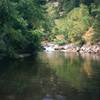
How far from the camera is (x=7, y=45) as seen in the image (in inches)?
2122

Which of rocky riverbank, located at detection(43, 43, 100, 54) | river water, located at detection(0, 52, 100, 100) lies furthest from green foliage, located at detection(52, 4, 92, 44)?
river water, located at detection(0, 52, 100, 100)

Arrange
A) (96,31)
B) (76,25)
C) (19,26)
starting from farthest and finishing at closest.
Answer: (76,25) → (96,31) → (19,26)

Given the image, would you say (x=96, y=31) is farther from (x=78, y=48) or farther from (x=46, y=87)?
(x=46, y=87)

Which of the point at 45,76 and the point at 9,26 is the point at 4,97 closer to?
the point at 45,76

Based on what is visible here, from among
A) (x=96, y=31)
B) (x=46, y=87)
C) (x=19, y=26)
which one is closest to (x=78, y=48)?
(x=96, y=31)

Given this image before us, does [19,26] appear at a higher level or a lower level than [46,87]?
higher

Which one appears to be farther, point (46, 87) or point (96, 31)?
point (96, 31)

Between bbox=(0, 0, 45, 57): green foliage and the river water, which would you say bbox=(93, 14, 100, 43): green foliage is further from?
the river water

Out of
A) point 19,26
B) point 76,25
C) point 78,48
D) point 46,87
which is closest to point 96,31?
point 78,48

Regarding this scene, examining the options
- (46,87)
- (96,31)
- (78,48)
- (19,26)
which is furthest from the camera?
(78,48)

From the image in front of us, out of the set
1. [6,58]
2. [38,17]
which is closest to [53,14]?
[38,17]

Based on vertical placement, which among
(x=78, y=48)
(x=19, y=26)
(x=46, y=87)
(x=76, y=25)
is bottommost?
(x=78, y=48)

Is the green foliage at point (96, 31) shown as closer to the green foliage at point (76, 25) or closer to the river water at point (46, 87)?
the green foliage at point (76, 25)

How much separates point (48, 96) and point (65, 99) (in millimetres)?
1559
